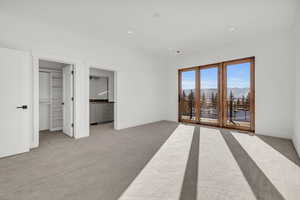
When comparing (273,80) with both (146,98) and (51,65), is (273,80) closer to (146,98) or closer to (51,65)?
(146,98)

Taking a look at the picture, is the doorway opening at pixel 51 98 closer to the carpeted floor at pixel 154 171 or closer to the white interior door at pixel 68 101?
the white interior door at pixel 68 101

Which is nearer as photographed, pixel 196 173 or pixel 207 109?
pixel 196 173

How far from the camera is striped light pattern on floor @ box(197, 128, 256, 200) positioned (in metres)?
1.53

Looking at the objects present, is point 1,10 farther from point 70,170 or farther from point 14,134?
point 70,170

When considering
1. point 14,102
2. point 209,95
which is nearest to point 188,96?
point 209,95

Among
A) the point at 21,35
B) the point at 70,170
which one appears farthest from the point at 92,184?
the point at 21,35

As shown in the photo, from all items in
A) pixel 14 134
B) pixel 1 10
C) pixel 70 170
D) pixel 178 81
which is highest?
pixel 1 10

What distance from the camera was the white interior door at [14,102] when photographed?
8.31ft

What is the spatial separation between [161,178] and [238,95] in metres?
4.08

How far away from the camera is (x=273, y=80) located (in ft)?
12.5

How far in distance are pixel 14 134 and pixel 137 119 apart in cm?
336

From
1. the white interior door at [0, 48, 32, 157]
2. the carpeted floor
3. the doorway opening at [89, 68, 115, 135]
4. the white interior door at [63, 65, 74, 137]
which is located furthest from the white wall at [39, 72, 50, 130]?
the white interior door at [0, 48, 32, 157]

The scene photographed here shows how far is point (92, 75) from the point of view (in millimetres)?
6320

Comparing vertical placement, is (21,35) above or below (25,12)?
below
